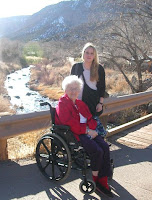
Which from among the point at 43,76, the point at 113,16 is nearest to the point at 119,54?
the point at 113,16

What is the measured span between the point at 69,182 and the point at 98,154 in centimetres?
70

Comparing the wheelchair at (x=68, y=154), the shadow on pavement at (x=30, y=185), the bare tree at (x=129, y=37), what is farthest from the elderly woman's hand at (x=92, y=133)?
the bare tree at (x=129, y=37)

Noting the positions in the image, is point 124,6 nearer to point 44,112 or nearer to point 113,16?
point 113,16

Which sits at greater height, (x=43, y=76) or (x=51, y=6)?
(x=51, y=6)

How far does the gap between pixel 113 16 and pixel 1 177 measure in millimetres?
13509

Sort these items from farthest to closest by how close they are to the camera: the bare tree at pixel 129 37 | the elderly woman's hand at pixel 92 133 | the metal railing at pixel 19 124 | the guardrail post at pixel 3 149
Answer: the bare tree at pixel 129 37, the guardrail post at pixel 3 149, the metal railing at pixel 19 124, the elderly woman's hand at pixel 92 133

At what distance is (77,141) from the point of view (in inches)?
125

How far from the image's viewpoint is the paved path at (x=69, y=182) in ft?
10.1

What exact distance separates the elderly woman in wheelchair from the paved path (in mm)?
150

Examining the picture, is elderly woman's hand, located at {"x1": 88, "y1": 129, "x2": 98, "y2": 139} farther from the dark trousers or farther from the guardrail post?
the guardrail post

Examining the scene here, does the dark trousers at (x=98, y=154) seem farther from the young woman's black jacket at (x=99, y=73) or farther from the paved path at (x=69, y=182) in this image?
the young woman's black jacket at (x=99, y=73)

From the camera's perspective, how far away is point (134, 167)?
404 centimetres

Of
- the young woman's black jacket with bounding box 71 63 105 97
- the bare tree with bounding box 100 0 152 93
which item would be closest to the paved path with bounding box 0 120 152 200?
the young woman's black jacket with bounding box 71 63 105 97

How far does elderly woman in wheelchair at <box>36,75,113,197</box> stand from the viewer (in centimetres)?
306
